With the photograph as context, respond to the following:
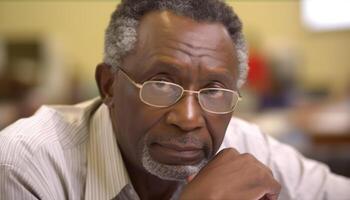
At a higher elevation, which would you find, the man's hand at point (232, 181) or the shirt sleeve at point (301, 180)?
the man's hand at point (232, 181)

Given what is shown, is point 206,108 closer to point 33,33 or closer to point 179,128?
point 179,128

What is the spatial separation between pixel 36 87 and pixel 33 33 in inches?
49.8

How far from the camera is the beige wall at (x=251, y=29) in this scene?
22.5 feet

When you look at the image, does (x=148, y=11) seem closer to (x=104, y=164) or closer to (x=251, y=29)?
(x=104, y=164)

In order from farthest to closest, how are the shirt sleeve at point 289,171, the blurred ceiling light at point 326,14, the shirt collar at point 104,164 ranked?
the blurred ceiling light at point 326,14 < the shirt sleeve at point 289,171 < the shirt collar at point 104,164

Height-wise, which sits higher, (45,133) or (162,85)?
(162,85)

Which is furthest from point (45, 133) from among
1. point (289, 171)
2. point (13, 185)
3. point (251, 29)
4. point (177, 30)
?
point (251, 29)

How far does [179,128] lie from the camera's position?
127 centimetres

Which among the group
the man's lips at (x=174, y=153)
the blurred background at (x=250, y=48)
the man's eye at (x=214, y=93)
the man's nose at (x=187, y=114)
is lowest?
the blurred background at (x=250, y=48)

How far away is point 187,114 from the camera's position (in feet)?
4.17

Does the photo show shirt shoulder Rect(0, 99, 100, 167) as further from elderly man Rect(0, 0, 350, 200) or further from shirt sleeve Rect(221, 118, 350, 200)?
shirt sleeve Rect(221, 118, 350, 200)

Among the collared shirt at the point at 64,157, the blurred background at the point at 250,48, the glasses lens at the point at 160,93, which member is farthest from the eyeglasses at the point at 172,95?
the blurred background at the point at 250,48

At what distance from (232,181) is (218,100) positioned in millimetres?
186

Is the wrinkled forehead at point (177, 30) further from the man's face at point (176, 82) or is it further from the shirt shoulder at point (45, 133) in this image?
the shirt shoulder at point (45, 133)
